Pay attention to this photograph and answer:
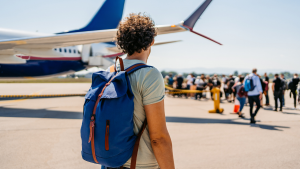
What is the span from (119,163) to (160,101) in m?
0.45

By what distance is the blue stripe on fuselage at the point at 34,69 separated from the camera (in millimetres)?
10305

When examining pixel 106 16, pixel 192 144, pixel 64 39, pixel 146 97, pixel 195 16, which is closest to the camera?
pixel 146 97

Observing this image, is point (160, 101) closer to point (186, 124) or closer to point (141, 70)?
point (141, 70)

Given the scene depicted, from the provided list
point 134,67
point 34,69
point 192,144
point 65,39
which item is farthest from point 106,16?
point 134,67

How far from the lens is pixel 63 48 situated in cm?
1280

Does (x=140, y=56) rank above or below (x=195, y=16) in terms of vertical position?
below

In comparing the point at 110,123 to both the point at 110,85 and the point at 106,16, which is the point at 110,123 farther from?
the point at 106,16

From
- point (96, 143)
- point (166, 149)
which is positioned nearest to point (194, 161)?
point (166, 149)

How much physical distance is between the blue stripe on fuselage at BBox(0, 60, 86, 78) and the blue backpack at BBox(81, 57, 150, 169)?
37.5 feet

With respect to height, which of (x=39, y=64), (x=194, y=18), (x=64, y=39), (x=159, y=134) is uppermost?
(x=194, y=18)

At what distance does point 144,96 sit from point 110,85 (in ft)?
0.73

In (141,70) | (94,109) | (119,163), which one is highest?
(141,70)

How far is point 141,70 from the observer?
1.23 meters

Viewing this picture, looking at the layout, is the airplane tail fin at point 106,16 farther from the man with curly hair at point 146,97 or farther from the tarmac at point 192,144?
the man with curly hair at point 146,97
